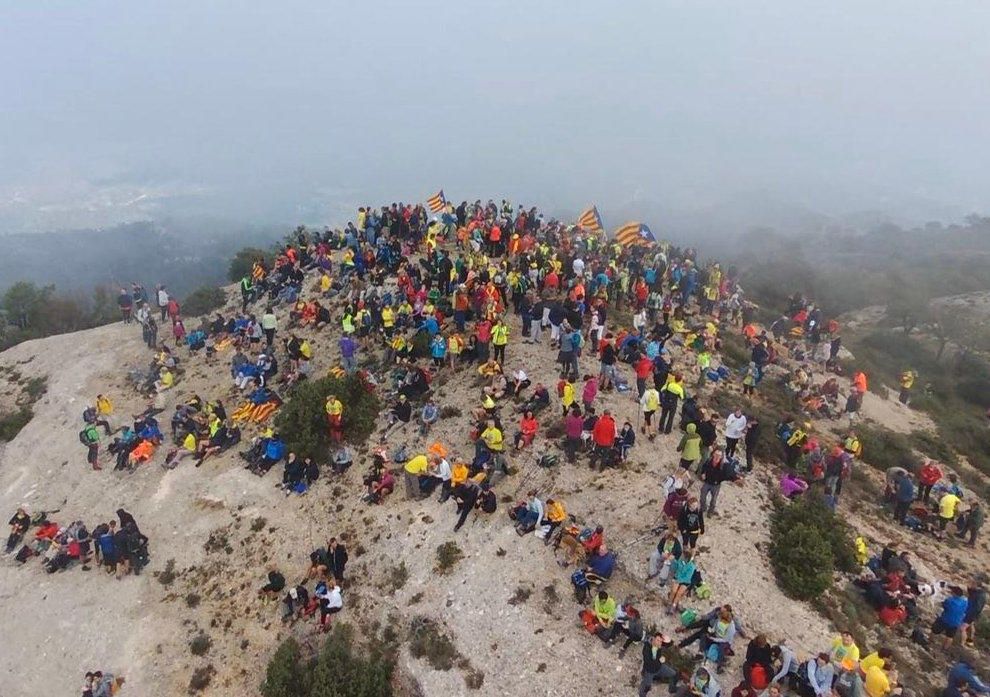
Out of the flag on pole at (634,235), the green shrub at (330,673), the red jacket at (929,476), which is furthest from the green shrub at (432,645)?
the flag on pole at (634,235)

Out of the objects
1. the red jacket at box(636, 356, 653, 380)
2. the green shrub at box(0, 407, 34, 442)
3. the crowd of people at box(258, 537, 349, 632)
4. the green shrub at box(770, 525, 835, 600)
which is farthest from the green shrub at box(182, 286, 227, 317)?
the green shrub at box(770, 525, 835, 600)

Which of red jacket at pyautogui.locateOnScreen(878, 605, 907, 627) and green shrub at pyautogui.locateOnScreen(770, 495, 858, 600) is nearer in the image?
red jacket at pyautogui.locateOnScreen(878, 605, 907, 627)

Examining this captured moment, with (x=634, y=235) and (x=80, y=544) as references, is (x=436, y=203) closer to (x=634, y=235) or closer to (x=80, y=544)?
(x=634, y=235)

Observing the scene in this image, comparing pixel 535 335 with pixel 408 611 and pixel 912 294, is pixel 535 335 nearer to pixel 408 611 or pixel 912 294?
pixel 408 611

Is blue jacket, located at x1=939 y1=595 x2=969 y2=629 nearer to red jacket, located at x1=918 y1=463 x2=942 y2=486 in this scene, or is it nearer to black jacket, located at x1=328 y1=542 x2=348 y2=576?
red jacket, located at x1=918 y1=463 x2=942 y2=486

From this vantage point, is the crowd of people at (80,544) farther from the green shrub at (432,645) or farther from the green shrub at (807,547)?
the green shrub at (807,547)

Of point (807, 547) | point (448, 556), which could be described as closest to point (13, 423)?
point (448, 556)
